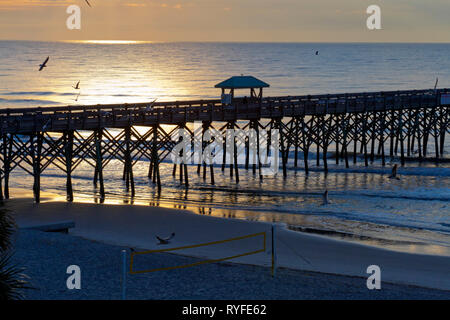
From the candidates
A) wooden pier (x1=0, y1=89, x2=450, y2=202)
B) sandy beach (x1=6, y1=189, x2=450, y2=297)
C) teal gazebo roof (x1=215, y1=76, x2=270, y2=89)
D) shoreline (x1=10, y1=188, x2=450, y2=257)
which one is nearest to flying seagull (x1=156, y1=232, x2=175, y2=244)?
sandy beach (x1=6, y1=189, x2=450, y2=297)

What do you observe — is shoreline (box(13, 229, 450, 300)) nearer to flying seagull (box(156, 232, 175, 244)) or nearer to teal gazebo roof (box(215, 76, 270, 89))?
flying seagull (box(156, 232, 175, 244))

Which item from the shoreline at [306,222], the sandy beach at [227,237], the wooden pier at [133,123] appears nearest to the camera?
the sandy beach at [227,237]

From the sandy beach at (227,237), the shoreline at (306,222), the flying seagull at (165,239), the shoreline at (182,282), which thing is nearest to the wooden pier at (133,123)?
the shoreline at (306,222)

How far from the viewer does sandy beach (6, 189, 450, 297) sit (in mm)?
19562

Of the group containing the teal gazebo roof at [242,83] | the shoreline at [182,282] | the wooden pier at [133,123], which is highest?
the teal gazebo roof at [242,83]

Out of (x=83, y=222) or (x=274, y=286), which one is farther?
(x=83, y=222)

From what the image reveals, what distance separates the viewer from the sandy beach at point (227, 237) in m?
19.6

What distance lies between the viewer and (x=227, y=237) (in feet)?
77.2

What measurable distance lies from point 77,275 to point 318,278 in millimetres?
6467

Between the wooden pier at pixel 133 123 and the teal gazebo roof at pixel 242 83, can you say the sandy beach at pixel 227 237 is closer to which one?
the wooden pier at pixel 133 123

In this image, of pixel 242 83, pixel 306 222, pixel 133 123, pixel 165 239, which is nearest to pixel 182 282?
pixel 165 239

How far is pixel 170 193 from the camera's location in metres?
34.8
